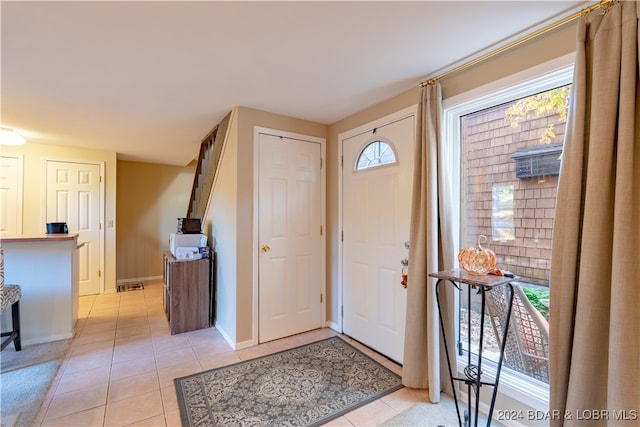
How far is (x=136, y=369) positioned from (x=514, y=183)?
3.17 meters

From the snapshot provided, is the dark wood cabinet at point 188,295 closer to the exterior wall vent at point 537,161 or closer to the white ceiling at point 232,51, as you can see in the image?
the white ceiling at point 232,51

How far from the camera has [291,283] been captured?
2.95 metres

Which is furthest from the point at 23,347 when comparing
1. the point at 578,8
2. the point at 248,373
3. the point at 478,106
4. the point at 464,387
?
the point at 578,8

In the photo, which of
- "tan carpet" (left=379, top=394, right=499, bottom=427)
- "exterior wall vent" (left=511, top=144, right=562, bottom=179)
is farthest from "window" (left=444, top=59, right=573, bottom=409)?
"tan carpet" (left=379, top=394, right=499, bottom=427)

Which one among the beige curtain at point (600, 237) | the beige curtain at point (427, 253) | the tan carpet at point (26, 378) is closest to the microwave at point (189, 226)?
the tan carpet at point (26, 378)

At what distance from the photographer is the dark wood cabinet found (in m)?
2.93

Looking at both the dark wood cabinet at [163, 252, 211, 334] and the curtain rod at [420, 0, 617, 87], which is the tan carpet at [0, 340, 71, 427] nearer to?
the dark wood cabinet at [163, 252, 211, 334]

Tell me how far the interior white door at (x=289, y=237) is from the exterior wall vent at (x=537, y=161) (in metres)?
1.87

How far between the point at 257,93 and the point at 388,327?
7.76ft

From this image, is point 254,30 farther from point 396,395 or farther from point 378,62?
point 396,395

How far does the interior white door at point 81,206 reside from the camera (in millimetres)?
4074

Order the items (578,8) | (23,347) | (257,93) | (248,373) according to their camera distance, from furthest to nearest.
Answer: (23,347)
(257,93)
(248,373)
(578,8)

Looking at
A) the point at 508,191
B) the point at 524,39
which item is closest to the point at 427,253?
the point at 508,191

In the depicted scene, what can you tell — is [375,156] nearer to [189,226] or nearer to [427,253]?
[427,253]
